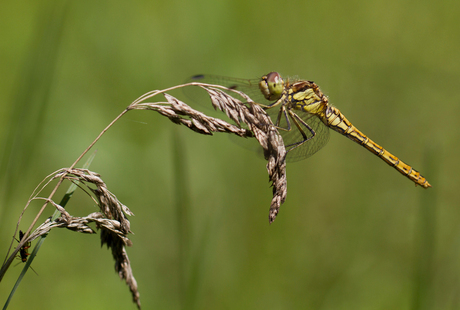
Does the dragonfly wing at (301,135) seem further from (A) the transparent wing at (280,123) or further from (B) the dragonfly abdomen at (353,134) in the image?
(B) the dragonfly abdomen at (353,134)

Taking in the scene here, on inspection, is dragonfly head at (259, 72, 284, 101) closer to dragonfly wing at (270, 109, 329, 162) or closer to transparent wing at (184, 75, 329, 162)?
transparent wing at (184, 75, 329, 162)

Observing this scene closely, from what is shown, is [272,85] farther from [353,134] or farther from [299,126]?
[353,134]

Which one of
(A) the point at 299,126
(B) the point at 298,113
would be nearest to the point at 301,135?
(A) the point at 299,126

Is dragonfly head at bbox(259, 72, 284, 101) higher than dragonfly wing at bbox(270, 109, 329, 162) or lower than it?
higher

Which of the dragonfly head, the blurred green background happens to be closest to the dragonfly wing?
the dragonfly head

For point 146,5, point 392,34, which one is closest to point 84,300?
point 146,5

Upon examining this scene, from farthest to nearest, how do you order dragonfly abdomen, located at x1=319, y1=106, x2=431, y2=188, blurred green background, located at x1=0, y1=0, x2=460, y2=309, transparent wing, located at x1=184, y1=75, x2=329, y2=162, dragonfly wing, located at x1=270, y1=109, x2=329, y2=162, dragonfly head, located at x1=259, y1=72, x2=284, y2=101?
dragonfly abdomen, located at x1=319, y1=106, x2=431, y2=188, dragonfly wing, located at x1=270, y1=109, x2=329, y2=162, transparent wing, located at x1=184, y1=75, x2=329, y2=162, dragonfly head, located at x1=259, y1=72, x2=284, y2=101, blurred green background, located at x1=0, y1=0, x2=460, y2=309
